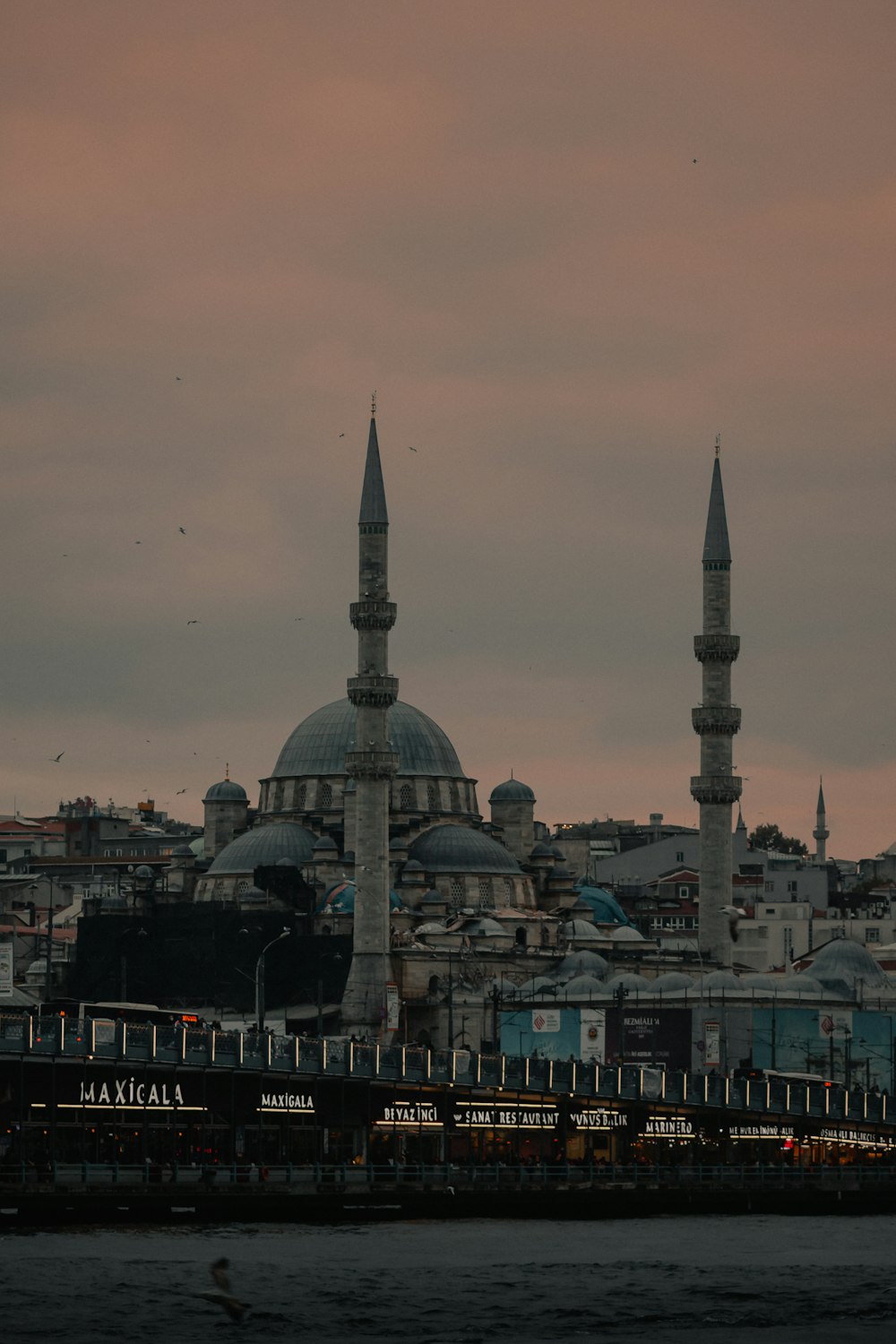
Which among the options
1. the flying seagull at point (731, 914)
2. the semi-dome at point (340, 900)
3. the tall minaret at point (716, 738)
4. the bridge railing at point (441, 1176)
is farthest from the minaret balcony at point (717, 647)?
the bridge railing at point (441, 1176)

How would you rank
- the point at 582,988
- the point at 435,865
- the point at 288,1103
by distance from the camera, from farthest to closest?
the point at 435,865 < the point at 582,988 < the point at 288,1103

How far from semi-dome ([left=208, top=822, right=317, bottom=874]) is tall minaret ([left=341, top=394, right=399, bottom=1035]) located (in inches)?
873

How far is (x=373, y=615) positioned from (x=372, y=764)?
619 cm

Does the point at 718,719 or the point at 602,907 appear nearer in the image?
the point at 718,719

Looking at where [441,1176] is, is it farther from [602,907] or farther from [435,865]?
[602,907]

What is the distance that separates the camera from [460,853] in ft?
438

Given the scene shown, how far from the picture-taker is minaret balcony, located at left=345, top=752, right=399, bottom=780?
108 meters

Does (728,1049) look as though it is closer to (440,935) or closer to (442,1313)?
(440,935)

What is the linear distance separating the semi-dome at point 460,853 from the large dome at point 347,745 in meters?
6.07

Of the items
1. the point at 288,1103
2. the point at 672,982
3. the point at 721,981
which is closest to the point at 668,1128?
the point at 288,1103

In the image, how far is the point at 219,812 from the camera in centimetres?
14550

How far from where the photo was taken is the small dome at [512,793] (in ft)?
472

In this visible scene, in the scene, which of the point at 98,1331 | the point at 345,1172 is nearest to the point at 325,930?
the point at 345,1172

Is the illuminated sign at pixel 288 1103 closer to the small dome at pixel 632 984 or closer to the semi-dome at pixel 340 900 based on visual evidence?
the small dome at pixel 632 984
